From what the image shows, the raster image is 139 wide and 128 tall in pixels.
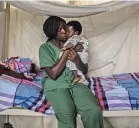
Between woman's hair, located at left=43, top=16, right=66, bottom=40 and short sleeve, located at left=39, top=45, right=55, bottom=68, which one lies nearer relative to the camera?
short sleeve, located at left=39, top=45, right=55, bottom=68

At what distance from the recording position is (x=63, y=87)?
2.04 m

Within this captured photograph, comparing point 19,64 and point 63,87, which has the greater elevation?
point 19,64

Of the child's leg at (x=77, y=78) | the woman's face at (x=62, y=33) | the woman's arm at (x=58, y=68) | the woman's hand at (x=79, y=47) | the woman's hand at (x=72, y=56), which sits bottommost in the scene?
the child's leg at (x=77, y=78)

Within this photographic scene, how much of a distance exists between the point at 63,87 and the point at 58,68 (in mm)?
158

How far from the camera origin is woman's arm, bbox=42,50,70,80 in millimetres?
1986

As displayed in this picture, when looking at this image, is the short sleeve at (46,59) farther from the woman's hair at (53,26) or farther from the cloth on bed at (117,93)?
the cloth on bed at (117,93)

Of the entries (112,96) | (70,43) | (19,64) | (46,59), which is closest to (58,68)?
(46,59)

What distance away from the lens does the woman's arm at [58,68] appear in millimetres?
1986

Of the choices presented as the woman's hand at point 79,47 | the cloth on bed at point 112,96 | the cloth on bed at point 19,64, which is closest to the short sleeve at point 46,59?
the woman's hand at point 79,47

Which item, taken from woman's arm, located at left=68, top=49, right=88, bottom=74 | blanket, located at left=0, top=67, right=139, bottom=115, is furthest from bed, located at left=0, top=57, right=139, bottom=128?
woman's arm, located at left=68, top=49, right=88, bottom=74

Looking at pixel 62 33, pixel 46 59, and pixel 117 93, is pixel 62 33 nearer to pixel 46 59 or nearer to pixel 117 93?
pixel 46 59

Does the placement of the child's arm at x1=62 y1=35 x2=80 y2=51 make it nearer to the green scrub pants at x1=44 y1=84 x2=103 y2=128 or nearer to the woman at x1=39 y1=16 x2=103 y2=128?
the woman at x1=39 y1=16 x2=103 y2=128

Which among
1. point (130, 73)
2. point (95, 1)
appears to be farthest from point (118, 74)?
point (95, 1)

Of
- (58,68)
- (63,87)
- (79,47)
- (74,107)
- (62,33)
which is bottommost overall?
(74,107)
